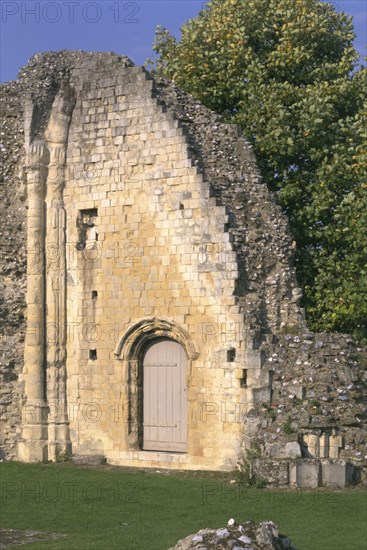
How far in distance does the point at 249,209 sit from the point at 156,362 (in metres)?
3.33

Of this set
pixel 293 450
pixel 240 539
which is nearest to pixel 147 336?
pixel 293 450

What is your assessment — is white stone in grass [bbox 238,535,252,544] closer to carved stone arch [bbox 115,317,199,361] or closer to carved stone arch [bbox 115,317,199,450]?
carved stone arch [bbox 115,317,199,361]

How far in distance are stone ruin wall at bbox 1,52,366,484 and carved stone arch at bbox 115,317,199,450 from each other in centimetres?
206

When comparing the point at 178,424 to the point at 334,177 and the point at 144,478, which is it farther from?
the point at 334,177

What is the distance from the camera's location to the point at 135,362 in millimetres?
20391

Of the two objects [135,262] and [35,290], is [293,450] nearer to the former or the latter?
[135,262]

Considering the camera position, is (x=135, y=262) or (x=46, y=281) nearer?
(x=135, y=262)

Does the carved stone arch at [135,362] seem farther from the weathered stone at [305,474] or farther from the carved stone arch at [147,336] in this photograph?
the weathered stone at [305,474]

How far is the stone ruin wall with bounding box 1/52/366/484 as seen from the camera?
17.6 metres

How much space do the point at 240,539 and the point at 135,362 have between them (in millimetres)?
12848

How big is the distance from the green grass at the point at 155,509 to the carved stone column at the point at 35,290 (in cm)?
233

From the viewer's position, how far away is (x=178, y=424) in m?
20.0

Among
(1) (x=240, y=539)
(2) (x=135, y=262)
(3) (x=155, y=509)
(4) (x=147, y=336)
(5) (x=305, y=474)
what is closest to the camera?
(1) (x=240, y=539)

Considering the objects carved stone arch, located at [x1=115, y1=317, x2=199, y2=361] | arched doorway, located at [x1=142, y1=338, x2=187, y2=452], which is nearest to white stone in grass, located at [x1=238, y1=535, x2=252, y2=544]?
carved stone arch, located at [x1=115, y1=317, x2=199, y2=361]
